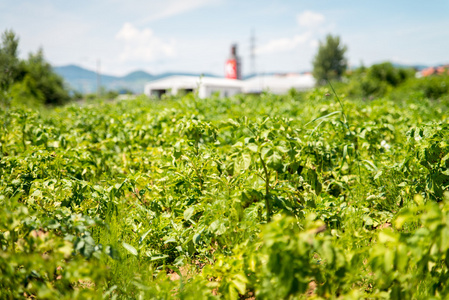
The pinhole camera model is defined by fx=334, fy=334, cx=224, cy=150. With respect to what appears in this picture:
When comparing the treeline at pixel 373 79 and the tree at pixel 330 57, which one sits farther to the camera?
the tree at pixel 330 57

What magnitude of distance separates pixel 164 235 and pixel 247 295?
3.06ft

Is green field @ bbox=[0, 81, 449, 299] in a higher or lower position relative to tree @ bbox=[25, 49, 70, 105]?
lower

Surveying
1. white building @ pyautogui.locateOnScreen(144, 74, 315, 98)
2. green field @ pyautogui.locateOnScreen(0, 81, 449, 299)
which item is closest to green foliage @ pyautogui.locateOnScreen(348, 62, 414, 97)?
white building @ pyautogui.locateOnScreen(144, 74, 315, 98)

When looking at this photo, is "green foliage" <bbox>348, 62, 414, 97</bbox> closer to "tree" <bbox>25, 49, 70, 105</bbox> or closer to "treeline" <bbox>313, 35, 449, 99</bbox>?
"treeline" <bbox>313, 35, 449, 99</bbox>

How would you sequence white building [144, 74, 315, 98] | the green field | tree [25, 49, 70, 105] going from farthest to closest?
white building [144, 74, 315, 98]
tree [25, 49, 70, 105]
the green field

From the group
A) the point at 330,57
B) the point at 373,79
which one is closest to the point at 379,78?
the point at 373,79

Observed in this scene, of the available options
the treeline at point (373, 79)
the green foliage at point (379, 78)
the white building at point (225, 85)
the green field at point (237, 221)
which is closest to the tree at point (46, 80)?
the white building at point (225, 85)

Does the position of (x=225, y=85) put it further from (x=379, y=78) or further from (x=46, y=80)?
(x=46, y=80)

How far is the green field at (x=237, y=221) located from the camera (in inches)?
61.8

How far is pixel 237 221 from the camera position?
2439 mm

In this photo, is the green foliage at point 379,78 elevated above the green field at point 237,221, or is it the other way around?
the green foliage at point 379,78

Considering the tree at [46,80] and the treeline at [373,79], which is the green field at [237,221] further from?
the tree at [46,80]

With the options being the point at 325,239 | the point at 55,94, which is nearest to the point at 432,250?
the point at 325,239

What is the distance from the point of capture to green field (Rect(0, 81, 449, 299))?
1569mm
